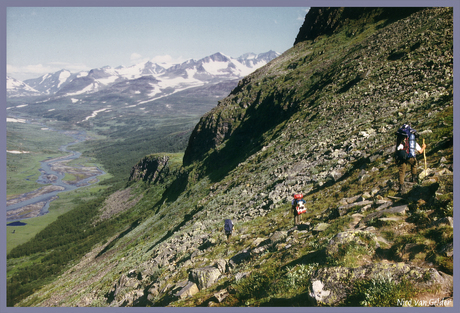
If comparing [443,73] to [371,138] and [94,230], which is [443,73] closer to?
[371,138]

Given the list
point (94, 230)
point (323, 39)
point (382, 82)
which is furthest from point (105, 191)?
point (382, 82)

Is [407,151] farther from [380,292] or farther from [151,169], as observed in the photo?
[151,169]

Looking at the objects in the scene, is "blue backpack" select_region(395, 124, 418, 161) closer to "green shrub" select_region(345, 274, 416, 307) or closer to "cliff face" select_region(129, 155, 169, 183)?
"green shrub" select_region(345, 274, 416, 307)

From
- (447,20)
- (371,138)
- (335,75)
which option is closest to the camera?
(371,138)

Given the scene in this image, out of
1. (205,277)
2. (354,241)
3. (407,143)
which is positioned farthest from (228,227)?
(407,143)

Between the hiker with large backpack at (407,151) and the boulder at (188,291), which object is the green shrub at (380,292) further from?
the boulder at (188,291)

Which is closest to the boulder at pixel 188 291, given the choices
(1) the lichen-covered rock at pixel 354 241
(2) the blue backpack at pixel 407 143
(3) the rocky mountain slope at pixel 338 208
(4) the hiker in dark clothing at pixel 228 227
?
(3) the rocky mountain slope at pixel 338 208

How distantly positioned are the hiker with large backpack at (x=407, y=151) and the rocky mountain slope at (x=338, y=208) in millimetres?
462

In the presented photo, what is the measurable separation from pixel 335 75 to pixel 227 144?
28585 millimetres

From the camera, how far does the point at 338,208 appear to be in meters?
11.9

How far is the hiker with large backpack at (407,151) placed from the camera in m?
10.2

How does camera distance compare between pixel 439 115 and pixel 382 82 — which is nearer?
pixel 439 115

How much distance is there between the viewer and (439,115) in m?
16.6

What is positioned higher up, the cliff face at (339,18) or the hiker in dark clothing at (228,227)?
the cliff face at (339,18)
